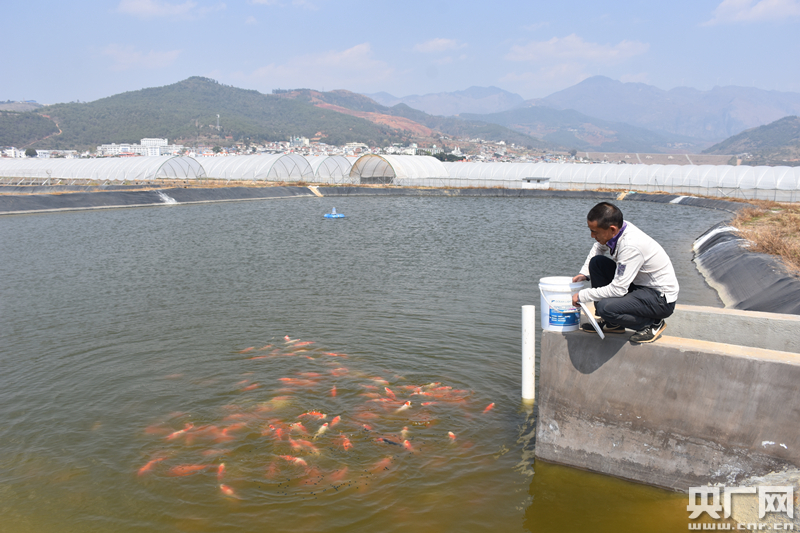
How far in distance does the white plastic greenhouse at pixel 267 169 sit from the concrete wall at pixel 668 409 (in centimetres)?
7464

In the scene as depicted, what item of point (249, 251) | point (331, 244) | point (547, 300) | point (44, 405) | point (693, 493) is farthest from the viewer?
point (331, 244)

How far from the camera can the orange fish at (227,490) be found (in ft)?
22.6

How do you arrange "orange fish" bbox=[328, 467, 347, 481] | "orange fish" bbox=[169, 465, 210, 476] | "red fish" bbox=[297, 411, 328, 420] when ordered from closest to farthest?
"orange fish" bbox=[328, 467, 347, 481] < "orange fish" bbox=[169, 465, 210, 476] < "red fish" bbox=[297, 411, 328, 420]

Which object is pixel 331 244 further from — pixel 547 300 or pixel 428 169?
pixel 428 169

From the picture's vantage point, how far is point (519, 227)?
3641 centimetres

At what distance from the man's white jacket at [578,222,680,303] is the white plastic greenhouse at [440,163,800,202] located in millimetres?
60295

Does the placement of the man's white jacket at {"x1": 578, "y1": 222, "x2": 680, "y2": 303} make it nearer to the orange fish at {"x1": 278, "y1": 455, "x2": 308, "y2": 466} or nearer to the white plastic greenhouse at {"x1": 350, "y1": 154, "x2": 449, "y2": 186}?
the orange fish at {"x1": 278, "y1": 455, "x2": 308, "y2": 466}

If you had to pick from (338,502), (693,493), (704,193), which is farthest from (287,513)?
(704,193)

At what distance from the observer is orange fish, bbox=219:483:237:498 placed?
6.88 m

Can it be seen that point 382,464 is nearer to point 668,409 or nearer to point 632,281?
point 668,409

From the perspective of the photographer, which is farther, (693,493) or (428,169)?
(428,169)

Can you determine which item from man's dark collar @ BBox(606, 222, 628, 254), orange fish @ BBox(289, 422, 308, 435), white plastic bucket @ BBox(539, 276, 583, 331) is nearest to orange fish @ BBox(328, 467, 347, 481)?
orange fish @ BBox(289, 422, 308, 435)

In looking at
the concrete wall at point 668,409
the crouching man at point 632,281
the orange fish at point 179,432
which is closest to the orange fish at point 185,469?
the orange fish at point 179,432

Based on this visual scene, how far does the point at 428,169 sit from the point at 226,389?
73663mm
